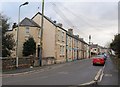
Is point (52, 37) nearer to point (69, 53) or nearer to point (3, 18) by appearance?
point (69, 53)

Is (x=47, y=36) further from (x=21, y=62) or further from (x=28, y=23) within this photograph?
(x=21, y=62)

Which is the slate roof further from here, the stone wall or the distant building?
the stone wall

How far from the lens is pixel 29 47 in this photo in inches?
1715

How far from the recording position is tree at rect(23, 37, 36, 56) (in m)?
43.4

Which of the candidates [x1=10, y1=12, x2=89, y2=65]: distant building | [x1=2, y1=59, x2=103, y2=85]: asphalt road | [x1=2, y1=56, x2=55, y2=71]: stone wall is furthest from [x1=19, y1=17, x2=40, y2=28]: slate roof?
[x1=2, y1=59, x2=103, y2=85]: asphalt road

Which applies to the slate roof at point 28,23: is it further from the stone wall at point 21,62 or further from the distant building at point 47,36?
the stone wall at point 21,62

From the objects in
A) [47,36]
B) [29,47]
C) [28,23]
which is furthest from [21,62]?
[47,36]

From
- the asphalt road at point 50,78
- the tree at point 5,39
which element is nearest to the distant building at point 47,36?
the tree at point 5,39

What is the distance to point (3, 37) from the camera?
109 ft

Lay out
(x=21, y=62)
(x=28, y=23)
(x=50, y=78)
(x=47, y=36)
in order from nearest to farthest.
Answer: (x=50, y=78), (x=21, y=62), (x=28, y=23), (x=47, y=36)

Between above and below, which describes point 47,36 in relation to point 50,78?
above

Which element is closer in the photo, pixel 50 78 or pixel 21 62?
pixel 50 78

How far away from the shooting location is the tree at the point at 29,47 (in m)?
43.4

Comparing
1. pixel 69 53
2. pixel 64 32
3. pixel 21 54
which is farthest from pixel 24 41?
pixel 69 53
